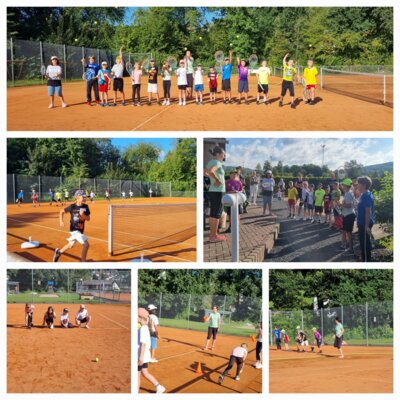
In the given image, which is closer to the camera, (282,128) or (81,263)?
(81,263)

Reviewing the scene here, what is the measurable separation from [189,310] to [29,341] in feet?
12.9

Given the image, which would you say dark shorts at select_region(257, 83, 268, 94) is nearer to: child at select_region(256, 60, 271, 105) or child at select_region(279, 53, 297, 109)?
child at select_region(256, 60, 271, 105)

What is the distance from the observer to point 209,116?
12539mm

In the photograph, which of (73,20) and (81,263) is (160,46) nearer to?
(73,20)

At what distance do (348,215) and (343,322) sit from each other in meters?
5.55

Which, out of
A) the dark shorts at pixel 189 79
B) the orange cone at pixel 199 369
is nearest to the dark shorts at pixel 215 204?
the orange cone at pixel 199 369

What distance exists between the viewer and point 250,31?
14.4m

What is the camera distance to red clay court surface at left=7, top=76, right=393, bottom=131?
11867 millimetres

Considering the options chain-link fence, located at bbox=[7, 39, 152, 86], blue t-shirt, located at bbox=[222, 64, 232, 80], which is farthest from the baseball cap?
chain-link fence, located at bbox=[7, 39, 152, 86]

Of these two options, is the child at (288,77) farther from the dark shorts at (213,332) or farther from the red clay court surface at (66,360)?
the red clay court surface at (66,360)

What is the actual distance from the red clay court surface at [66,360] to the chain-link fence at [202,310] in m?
1.26

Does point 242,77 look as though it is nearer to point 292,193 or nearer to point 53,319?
point 292,193

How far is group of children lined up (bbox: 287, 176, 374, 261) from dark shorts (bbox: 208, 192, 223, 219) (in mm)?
1647
